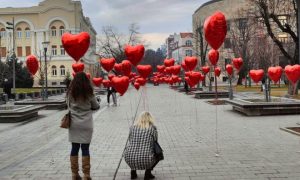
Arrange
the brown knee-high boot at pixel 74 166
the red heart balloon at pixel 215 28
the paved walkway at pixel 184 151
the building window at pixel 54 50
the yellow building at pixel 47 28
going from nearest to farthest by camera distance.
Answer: the brown knee-high boot at pixel 74 166 < the paved walkway at pixel 184 151 < the red heart balloon at pixel 215 28 < the yellow building at pixel 47 28 < the building window at pixel 54 50

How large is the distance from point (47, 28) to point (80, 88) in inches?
3225

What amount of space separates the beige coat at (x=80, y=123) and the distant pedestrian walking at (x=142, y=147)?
2.27 ft

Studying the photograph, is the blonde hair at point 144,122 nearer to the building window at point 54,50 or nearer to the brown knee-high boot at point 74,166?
the brown knee-high boot at point 74,166

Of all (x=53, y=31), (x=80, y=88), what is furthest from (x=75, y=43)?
(x=53, y=31)

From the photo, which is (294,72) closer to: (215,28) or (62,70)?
(215,28)

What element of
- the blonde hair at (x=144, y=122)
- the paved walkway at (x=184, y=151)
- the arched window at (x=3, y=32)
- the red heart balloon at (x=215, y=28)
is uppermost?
the arched window at (x=3, y=32)

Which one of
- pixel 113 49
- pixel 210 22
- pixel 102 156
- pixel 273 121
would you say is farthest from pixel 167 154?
pixel 113 49

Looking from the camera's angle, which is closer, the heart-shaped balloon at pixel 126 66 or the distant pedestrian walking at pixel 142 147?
the distant pedestrian walking at pixel 142 147

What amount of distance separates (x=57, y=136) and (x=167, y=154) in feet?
15.6

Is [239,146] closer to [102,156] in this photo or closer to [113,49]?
[102,156]

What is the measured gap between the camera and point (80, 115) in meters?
6.86

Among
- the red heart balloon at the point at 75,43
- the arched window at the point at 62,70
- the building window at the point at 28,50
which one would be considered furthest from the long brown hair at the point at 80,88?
the building window at the point at 28,50

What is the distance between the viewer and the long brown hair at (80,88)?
684 centimetres

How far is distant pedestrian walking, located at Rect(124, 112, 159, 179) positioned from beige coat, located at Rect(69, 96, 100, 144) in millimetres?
691
